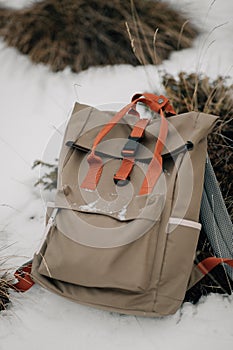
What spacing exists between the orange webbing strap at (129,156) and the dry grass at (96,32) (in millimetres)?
1205

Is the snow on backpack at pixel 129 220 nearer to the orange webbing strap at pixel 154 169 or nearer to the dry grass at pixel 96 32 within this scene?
the orange webbing strap at pixel 154 169

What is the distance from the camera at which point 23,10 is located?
10.3ft

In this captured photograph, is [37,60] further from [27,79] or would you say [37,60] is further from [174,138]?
[174,138]

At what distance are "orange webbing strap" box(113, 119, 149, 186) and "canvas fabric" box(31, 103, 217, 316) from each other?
0.09 feet

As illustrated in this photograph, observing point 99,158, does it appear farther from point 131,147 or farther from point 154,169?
point 154,169

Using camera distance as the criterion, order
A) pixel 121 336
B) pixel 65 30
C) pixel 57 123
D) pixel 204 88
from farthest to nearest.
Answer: pixel 65 30 < pixel 57 123 < pixel 204 88 < pixel 121 336

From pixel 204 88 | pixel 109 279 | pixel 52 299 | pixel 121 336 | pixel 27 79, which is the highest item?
pixel 27 79

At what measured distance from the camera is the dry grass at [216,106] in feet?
7.51

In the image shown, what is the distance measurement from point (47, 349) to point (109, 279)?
400 mm

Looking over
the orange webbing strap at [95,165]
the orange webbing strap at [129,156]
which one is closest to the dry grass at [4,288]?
the orange webbing strap at [95,165]

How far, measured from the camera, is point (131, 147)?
1.91 meters

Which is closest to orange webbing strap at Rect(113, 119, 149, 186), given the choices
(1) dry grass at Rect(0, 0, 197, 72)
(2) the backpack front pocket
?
(2) the backpack front pocket

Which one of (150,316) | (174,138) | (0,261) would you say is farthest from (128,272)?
(0,261)

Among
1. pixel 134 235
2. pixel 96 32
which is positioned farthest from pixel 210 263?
pixel 96 32
